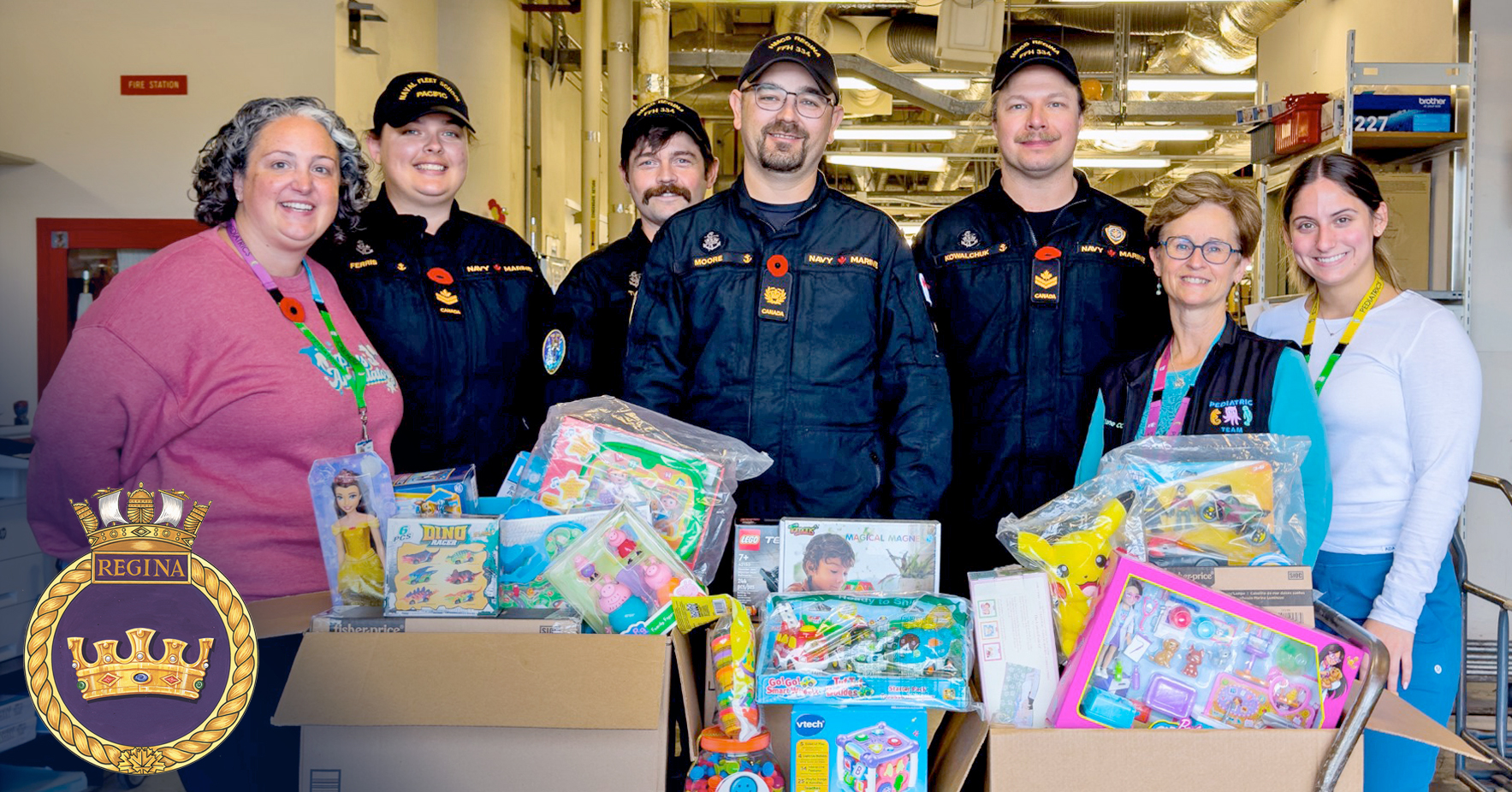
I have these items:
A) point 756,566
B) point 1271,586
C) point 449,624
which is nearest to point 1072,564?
point 1271,586

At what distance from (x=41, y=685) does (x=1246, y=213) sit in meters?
2.22

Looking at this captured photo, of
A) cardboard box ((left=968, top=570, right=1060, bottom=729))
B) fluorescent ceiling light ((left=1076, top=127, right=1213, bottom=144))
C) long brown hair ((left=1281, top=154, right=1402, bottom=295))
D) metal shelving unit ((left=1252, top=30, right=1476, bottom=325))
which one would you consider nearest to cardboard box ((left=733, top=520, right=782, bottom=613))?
cardboard box ((left=968, top=570, right=1060, bottom=729))

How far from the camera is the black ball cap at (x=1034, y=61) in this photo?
257 centimetres

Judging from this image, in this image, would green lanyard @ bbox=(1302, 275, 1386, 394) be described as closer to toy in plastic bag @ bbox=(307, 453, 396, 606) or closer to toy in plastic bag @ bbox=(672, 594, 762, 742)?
A: toy in plastic bag @ bbox=(672, 594, 762, 742)

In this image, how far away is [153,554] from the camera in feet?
3.75

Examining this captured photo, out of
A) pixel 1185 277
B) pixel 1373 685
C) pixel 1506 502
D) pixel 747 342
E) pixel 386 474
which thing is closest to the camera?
pixel 1373 685

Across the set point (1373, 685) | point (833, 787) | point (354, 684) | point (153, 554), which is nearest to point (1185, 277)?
point (1373, 685)

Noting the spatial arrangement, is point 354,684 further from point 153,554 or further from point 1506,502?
point 1506,502

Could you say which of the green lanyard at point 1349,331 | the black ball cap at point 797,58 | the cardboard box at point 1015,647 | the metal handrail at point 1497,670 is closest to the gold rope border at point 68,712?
the cardboard box at point 1015,647

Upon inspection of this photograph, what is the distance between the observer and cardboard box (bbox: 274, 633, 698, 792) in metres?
1.36

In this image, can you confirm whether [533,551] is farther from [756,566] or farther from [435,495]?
[756,566]

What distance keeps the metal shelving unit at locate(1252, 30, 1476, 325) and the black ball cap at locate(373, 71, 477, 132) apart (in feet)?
11.1

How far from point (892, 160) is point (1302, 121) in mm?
7042

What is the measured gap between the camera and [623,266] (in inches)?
117
